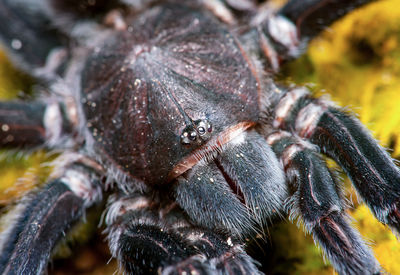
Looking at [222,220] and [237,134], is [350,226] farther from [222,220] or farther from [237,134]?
[237,134]

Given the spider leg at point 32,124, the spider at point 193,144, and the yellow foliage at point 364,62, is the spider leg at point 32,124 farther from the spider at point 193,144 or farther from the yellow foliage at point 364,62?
the yellow foliage at point 364,62

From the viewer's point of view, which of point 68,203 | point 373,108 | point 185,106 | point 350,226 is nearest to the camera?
point 350,226

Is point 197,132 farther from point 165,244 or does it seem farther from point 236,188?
point 165,244

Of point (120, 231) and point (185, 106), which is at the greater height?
point (185, 106)

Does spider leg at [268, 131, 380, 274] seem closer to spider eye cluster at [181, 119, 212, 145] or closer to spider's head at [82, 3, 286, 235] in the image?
spider's head at [82, 3, 286, 235]

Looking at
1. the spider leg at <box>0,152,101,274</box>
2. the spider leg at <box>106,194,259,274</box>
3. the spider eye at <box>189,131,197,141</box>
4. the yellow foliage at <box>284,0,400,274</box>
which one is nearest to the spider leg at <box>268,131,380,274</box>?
the spider leg at <box>106,194,259,274</box>

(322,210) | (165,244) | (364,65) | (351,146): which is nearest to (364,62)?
(364,65)

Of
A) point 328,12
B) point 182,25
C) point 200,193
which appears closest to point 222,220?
point 200,193

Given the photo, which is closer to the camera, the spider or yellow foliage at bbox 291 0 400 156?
the spider
